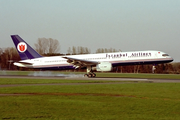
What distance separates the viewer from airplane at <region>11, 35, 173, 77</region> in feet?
152

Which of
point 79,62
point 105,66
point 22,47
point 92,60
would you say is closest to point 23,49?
point 22,47

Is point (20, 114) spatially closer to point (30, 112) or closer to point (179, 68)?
point (30, 112)

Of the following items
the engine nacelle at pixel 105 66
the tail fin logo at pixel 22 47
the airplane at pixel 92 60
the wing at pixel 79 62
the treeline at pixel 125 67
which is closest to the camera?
the engine nacelle at pixel 105 66

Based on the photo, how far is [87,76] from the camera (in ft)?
161

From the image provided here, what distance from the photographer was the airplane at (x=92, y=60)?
46.3 meters

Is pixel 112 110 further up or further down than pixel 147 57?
further down

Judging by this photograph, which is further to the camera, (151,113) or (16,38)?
(16,38)

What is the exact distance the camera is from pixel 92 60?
160 ft

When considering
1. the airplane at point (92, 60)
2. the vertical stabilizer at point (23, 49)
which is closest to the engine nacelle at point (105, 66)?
the airplane at point (92, 60)

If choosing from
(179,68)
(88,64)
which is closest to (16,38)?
(88,64)

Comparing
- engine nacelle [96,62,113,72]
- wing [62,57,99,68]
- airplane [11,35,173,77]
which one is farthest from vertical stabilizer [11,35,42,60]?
engine nacelle [96,62,113,72]

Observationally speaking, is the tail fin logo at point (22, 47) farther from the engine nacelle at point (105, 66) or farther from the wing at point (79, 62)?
the engine nacelle at point (105, 66)

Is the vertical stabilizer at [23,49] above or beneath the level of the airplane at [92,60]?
above

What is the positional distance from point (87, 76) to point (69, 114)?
35.7 m
